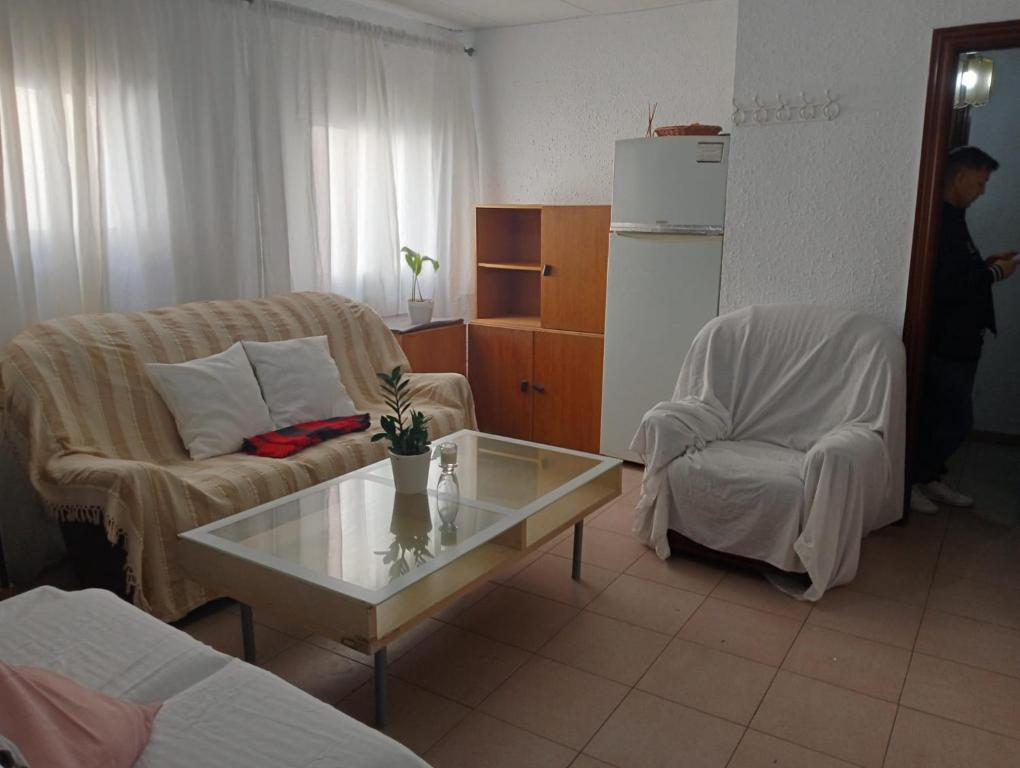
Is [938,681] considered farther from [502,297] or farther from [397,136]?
[397,136]

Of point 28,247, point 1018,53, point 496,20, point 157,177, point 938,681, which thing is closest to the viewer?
point 938,681

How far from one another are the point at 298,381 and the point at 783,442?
197 cm

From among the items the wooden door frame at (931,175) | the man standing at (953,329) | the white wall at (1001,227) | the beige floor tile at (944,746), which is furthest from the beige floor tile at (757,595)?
the white wall at (1001,227)

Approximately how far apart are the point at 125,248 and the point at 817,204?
2867mm

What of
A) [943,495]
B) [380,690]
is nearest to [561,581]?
[380,690]

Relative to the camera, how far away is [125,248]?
10.6ft

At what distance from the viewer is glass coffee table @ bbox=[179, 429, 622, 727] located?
194 cm

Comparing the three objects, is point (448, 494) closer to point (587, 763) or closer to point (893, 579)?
point (587, 763)

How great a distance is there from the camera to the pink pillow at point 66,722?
1.20 metres

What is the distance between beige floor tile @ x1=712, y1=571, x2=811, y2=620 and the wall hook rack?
6.26ft

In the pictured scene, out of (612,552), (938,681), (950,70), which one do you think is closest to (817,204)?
(950,70)

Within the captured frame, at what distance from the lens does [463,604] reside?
8.99 feet

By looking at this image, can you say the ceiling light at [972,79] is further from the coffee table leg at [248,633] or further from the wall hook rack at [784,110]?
the coffee table leg at [248,633]

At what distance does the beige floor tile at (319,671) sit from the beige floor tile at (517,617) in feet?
1.34
